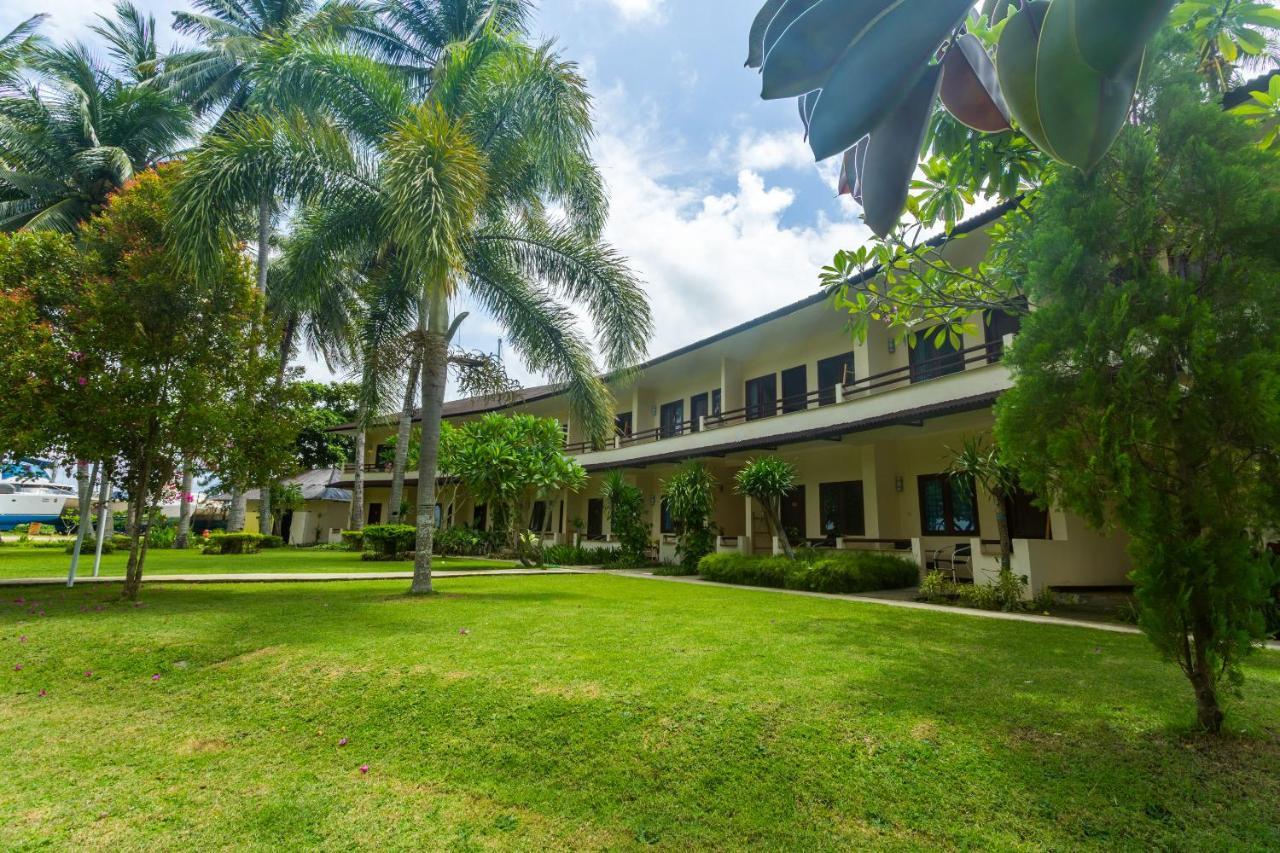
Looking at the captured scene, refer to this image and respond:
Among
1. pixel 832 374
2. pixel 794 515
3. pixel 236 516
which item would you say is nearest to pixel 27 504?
pixel 236 516

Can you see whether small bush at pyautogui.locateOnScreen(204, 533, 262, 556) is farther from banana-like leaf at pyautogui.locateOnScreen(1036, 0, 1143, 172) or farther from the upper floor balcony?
banana-like leaf at pyautogui.locateOnScreen(1036, 0, 1143, 172)

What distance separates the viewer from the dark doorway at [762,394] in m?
18.8

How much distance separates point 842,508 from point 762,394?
4.73 m

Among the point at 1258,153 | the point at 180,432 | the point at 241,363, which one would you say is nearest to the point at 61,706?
the point at 180,432

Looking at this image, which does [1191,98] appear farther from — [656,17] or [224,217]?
[224,217]

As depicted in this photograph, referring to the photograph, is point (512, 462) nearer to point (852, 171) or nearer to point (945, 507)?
point (945, 507)

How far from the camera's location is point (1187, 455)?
11.4ft

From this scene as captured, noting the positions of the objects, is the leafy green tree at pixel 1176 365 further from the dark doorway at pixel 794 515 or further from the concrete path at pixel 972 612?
the dark doorway at pixel 794 515

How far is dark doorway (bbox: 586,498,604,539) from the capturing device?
25.5 metres

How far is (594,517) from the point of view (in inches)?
1024

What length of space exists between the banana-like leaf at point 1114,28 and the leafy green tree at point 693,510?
15.6 m

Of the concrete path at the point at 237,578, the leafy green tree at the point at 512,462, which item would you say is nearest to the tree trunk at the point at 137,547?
the concrete path at the point at 237,578

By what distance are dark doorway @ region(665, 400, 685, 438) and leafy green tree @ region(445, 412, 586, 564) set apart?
16.8 ft

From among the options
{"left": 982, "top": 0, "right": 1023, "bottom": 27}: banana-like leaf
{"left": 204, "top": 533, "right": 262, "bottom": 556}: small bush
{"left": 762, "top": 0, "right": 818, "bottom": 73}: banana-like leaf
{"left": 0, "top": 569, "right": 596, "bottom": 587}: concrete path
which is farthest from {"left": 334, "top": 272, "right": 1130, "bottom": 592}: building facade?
{"left": 204, "top": 533, "right": 262, "bottom": 556}: small bush
